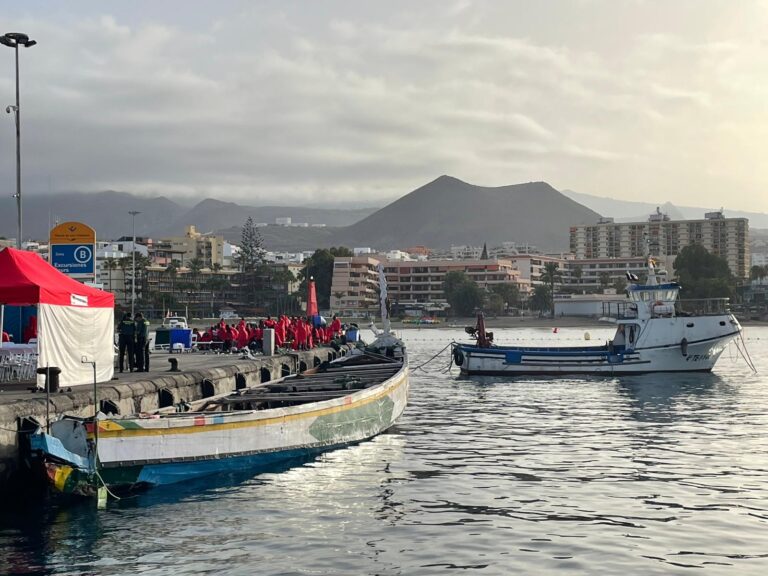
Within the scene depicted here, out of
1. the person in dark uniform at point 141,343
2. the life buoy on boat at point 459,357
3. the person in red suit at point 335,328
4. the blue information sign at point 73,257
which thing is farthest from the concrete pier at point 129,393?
the person in red suit at point 335,328

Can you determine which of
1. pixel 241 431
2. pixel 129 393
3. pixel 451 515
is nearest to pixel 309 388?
pixel 129 393

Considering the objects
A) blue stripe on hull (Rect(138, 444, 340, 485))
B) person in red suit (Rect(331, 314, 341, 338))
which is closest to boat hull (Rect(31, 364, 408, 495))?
blue stripe on hull (Rect(138, 444, 340, 485))

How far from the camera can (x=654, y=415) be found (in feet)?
112

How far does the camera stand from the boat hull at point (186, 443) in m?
17.0

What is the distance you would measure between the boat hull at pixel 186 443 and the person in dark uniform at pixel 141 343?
7752 millimetres

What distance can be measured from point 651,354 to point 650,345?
1.73 ft

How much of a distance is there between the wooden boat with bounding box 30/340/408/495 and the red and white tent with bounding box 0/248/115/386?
3412 mm

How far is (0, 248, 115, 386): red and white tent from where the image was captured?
22.0 meters

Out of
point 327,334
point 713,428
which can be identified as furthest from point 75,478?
point 327,334

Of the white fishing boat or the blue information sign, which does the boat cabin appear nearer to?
the white fishing boat

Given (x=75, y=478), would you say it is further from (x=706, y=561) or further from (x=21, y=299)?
(x=706, y=561)

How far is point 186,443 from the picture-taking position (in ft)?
62.1

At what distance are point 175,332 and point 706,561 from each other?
3661cm

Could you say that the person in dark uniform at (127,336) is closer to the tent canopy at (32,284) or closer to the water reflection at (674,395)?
the tent canopy at (32,284)
